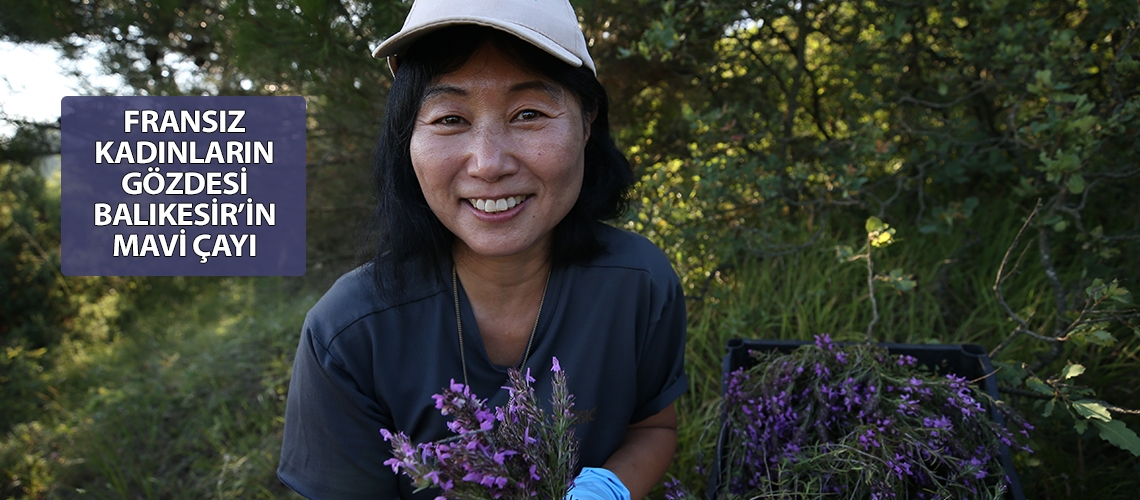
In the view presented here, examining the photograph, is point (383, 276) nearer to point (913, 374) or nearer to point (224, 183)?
point (224, 183)

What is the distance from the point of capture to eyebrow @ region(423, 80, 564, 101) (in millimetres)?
1343

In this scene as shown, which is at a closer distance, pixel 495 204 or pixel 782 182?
pixel 495 204

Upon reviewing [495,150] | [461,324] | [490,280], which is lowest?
[461,324]

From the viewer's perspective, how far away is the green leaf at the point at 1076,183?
5.93 ft

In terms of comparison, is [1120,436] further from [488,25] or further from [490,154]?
[488,25]

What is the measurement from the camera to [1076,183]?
1.82 meters

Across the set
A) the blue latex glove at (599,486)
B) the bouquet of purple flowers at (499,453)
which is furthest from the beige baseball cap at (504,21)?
the blue latex glove at (599,486)

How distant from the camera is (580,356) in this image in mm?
1587

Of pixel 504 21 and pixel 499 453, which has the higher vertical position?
pixel 504 21

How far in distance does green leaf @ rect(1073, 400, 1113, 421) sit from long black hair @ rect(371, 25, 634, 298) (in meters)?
1.14

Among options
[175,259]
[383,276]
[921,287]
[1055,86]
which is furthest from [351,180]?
[1055,86]

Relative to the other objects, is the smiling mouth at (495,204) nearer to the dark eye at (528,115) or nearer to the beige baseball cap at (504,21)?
the dark eye at (528,115)

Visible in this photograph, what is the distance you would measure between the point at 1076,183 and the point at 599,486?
1550 mm

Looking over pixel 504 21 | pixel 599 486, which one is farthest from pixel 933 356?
pixel 504 21
